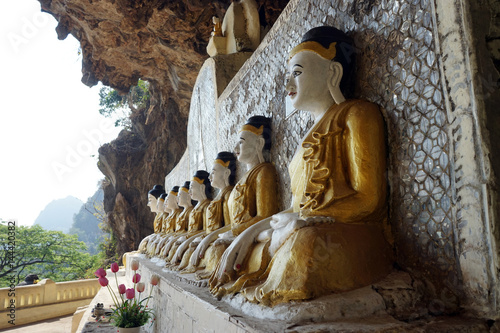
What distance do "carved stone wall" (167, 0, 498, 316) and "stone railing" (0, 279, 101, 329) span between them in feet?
31.6

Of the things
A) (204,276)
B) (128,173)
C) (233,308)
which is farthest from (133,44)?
(233,308)

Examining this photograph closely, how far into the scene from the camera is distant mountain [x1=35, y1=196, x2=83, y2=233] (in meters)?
78.2

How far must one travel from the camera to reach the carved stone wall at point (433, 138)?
1474 millimetres

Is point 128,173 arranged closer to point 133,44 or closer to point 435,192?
point 133,44

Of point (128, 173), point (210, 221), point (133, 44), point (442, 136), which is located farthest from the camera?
point (128, 173)

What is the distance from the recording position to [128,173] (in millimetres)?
16297

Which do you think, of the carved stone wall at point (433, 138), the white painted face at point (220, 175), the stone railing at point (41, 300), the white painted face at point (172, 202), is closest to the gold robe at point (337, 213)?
the carved stone wall at point (433, 138)

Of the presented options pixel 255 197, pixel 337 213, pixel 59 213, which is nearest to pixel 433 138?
pixel 337 213

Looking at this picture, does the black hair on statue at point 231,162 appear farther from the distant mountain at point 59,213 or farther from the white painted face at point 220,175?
→ the distant mountain at point 59,213

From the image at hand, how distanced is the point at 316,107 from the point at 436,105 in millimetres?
768

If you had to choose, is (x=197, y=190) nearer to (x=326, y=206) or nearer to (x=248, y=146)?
(x=248, y=146)

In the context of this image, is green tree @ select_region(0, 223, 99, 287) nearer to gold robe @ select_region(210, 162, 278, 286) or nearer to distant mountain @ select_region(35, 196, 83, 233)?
gold robe @ select_region(210, 162, 278, 286)

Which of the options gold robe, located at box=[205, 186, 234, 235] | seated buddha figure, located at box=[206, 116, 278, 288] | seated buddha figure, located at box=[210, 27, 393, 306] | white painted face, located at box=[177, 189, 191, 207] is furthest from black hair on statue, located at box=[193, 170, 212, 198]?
seated buddha figure, located at box=[210, 27, 393, 306]

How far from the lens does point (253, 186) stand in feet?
10.4
